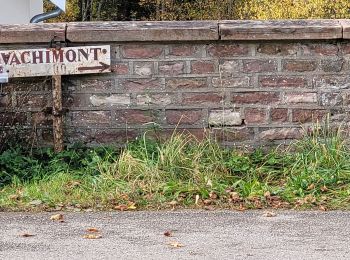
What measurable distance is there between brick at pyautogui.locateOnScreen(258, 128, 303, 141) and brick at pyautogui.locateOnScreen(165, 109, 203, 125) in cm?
70

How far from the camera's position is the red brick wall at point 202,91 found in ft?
25.5

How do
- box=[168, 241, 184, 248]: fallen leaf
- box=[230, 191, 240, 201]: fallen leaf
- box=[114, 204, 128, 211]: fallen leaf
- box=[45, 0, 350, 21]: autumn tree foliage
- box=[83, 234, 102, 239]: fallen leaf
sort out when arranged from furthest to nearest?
box=[45, 0, 350, 21]: autumn tree foliage < box=[230, 191, 240, 201]: fallen leaf < box=[114, 204, 128, 211]: fallen leaf < box=[83, 234, 102, 239]: fallen leaf < box=[168, 241, 184, 248]: fallen leaf

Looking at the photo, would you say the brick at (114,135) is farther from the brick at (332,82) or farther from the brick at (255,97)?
the brick at (332,82)

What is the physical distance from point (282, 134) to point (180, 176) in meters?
1.49

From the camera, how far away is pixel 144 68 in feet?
25.5

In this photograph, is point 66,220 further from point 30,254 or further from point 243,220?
point 243,220

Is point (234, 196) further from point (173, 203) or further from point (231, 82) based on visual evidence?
point (231, 82)

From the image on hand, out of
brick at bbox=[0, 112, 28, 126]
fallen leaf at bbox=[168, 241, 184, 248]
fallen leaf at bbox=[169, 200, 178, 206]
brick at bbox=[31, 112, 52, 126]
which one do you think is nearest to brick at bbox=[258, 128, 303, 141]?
fallen leaf at bbox=[169, 200, 178, 206]

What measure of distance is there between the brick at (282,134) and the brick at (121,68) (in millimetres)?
1592

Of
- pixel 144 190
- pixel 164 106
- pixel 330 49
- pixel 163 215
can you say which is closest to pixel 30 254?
pixel 163 215

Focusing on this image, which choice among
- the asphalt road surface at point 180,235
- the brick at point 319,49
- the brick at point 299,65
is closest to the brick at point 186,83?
the brick at point 299,65

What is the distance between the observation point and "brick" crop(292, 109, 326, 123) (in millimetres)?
7824

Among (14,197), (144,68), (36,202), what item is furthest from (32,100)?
(36,202)

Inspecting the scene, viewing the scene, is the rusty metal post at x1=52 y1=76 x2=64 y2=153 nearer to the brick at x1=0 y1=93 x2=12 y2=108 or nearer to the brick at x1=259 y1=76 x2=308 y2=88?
the brick at x1=0 y1=93 x2=12 y2=108
